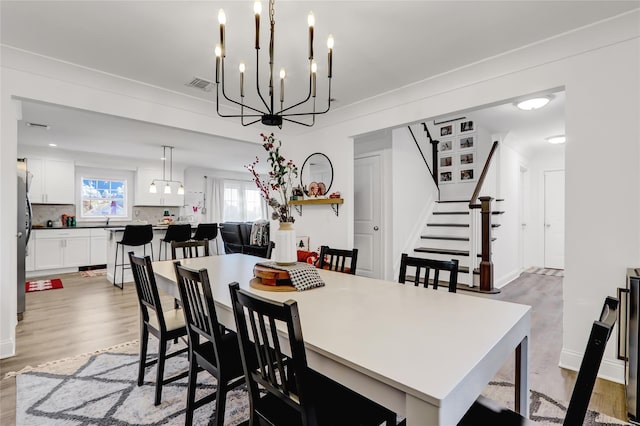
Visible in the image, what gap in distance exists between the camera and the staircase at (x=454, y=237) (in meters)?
4.59

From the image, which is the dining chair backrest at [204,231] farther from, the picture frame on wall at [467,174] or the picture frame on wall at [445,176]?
the picture frame on wall at [467,174]

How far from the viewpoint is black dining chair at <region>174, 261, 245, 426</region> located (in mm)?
Answer: 1402

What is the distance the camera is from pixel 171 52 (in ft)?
8.20

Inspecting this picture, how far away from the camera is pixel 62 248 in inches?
230

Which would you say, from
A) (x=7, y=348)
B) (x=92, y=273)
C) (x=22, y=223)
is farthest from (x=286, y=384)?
(x=92, y=273)

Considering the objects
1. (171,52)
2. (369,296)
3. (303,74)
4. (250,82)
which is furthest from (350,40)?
(369,296)

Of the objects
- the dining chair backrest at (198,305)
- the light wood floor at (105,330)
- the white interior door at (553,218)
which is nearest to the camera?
the dining chair backrest at (198,305)

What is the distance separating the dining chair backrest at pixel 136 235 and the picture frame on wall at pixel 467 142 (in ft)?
18.3

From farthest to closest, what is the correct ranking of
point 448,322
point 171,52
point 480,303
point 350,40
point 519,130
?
point 519,130
point 171,52
point 350,40
point 480,303
point 448,322

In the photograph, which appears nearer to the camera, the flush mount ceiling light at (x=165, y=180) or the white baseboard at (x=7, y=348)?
the white baseboard at (x=7, y=348)

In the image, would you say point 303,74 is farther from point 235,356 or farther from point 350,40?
point 235,356

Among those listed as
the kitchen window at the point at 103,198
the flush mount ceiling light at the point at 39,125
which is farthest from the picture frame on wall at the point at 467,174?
the kitchen window at the point at 103,198

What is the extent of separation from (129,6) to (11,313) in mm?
2610

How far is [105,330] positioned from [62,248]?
3896 millimetres
